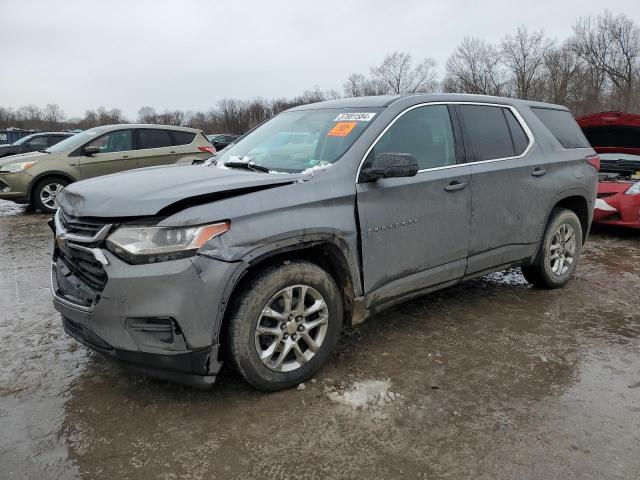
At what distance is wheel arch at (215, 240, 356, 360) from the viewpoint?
2.68 metres

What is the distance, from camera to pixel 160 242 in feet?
8.22

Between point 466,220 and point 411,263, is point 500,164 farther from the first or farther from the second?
point 411,263

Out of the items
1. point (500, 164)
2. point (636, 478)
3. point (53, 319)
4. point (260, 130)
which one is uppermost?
point (260, 130)

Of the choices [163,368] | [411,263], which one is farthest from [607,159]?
[163,368]

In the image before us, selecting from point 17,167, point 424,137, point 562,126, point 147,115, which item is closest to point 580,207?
point 562,126

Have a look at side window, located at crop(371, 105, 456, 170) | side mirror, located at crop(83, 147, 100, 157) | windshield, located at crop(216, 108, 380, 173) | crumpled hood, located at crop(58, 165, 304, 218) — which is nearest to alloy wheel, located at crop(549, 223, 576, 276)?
side window, located at crop(371, 105, 456, 170)

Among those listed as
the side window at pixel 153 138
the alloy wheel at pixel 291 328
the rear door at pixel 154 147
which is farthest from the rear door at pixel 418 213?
the side window at pixel 153 138

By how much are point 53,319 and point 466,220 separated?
3392 millimetres

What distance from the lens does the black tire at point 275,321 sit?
2668mm

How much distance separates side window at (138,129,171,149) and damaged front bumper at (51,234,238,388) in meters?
7.80

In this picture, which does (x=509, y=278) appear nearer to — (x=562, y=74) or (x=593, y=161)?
(x=593, y=161)

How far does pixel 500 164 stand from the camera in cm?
397

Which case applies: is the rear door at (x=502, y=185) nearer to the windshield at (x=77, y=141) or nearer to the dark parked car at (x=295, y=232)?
the dark parked car at (x=295, y=232)

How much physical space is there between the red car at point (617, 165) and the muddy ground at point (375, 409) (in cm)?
343
